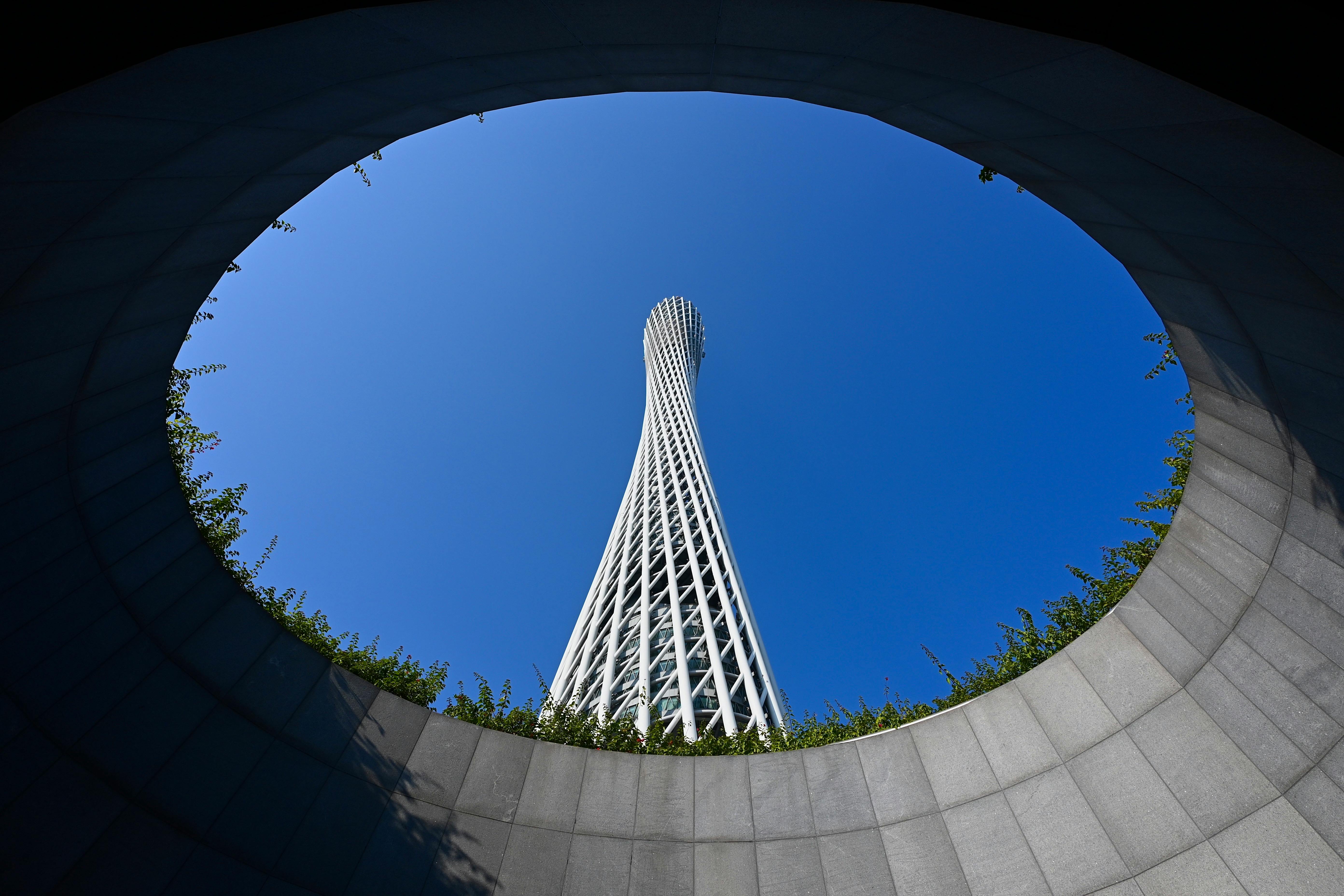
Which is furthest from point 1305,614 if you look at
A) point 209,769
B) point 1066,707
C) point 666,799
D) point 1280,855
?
point 209,769

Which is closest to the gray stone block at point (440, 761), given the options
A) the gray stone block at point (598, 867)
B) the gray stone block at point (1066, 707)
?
the gray stone block at point (598, 867)

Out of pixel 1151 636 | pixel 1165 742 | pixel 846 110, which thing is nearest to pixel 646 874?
pixel 1165 742

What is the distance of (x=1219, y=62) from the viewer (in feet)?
11.7

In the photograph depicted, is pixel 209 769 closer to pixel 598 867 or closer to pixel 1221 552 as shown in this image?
pixel 598 867

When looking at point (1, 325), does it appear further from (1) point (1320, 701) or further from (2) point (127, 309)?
(1) point (1320, 701)

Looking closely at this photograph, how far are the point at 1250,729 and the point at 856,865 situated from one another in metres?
4.37

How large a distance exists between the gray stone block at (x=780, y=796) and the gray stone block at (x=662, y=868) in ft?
2.92

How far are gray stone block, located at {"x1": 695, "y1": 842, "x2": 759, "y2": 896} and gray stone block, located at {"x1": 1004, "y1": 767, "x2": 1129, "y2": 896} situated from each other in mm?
3047

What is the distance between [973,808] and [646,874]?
385 centimetres

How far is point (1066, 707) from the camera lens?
7637 millimetres

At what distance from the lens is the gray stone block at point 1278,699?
20.5 ft

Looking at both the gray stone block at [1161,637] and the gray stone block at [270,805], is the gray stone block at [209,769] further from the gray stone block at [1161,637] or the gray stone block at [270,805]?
the gray stone block at [1161,637]

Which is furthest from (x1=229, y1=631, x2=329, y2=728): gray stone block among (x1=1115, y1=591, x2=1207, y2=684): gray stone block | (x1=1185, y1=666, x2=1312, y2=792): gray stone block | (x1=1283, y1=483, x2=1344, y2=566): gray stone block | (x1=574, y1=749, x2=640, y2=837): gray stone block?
(x1=1283, y1=483, x2=1344, y2=566): gray stone block

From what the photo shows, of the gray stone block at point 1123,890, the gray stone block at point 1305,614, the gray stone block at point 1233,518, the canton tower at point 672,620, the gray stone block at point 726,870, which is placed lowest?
the gray stone block at point 1123,890
